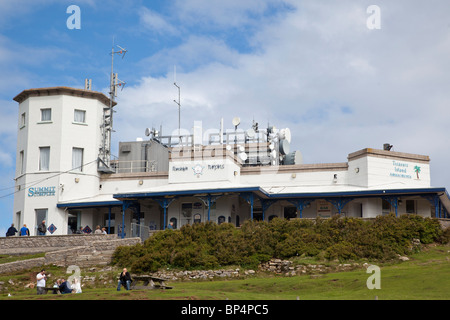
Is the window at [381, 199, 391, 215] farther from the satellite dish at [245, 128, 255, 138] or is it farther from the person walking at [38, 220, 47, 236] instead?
the person walking at [38, 220, 47, 236]

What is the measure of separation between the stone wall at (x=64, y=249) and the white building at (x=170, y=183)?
5.22 meters

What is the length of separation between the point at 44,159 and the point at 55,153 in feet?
4.13

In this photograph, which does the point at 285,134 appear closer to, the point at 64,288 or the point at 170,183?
the point at 170,183

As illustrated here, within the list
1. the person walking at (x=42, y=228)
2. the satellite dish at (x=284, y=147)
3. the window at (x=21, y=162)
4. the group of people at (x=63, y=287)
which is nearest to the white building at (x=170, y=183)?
the window at (x=21, y=162)

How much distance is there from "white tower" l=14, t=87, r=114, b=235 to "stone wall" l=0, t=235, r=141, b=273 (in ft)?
21.1

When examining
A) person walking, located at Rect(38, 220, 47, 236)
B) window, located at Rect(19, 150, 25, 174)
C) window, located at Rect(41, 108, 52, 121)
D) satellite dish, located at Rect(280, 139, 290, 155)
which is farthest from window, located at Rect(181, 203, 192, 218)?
window, located at Rect(19, 150, 25, 174)

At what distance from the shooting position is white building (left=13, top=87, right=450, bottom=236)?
4766 cm

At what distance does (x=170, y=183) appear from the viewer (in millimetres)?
51344

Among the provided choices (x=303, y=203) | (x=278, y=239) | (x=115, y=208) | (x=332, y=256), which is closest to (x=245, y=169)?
(x=303, y=203)

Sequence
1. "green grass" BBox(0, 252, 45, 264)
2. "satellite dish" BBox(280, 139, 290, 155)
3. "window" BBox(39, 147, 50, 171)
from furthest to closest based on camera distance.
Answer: "satellite dish" BBox(280, 139, 290, 155) → "window" BBox(39, 147, 50, 171) → "green grass" BBox(0, 252, 45, 264)

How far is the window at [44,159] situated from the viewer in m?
52.3

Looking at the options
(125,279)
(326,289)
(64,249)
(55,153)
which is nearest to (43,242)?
(64,249)

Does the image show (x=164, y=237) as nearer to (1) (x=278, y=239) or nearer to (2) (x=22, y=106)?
(1) (x=278, y=239)

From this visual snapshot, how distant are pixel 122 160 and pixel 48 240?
1560 cm
